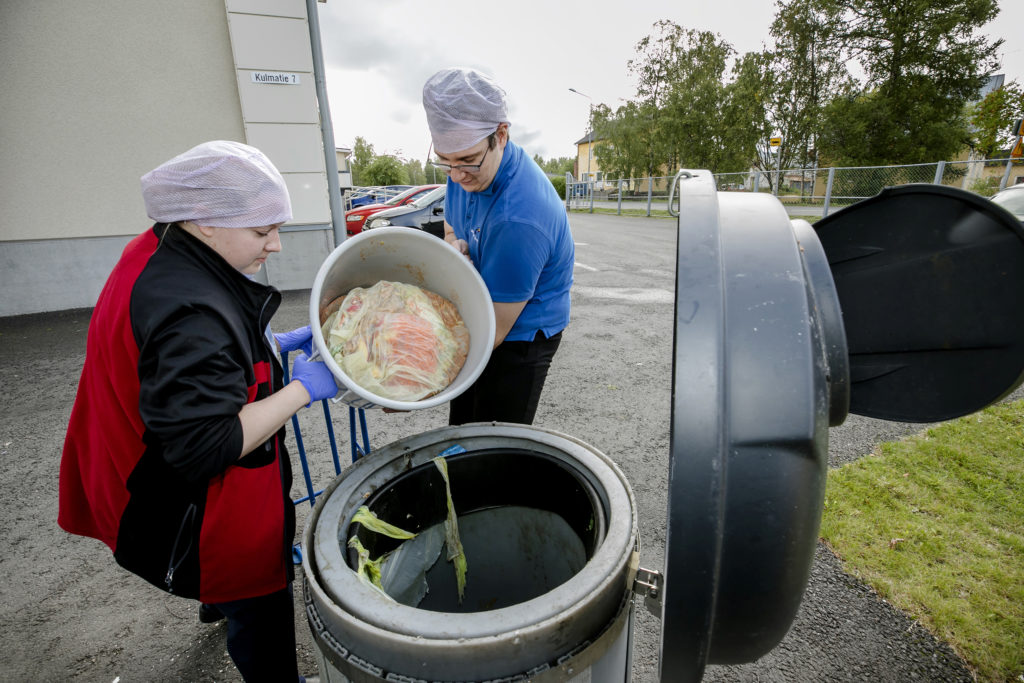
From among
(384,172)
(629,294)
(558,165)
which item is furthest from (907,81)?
(558,165)

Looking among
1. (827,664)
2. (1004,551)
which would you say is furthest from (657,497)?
(1004,551)

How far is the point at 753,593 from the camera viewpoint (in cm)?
89

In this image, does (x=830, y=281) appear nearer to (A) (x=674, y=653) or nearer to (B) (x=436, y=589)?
(A) (x=674, y=653)

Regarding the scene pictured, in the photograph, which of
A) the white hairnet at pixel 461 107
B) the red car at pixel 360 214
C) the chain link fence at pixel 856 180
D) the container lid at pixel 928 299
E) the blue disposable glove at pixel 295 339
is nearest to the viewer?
the container lid at pixel 928 299

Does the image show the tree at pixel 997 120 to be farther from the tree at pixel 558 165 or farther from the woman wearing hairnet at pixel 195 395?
the tree at pixel 558 165

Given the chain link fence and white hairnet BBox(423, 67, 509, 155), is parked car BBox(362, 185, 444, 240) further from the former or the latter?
white hairnet BBox(423, 67, 509, 155)

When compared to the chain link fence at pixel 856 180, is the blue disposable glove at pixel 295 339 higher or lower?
lower

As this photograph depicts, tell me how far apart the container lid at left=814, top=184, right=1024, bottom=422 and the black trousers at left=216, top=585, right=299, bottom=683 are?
192cm

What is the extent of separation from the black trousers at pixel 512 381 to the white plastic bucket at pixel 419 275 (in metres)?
0.46

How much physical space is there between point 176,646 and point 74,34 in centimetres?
781

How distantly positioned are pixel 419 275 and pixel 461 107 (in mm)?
605

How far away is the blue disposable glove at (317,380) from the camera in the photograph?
1.40 meters

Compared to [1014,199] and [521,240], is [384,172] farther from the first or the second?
[521,240]

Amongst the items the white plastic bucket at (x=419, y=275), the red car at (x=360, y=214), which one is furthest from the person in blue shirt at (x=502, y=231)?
the red car at (x=360, y=214)
